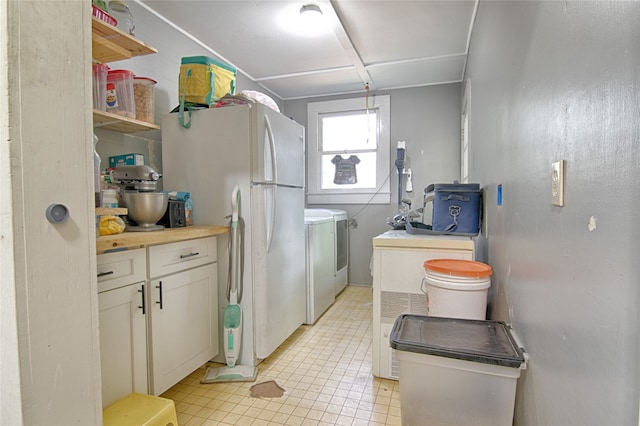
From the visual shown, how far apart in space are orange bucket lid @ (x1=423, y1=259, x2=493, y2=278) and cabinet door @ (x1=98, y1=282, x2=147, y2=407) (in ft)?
4.47

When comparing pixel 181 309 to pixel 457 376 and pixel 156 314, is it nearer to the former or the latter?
pixel 156 314

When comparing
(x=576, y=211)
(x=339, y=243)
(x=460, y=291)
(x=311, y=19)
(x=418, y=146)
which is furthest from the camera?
(x=418, y=146)

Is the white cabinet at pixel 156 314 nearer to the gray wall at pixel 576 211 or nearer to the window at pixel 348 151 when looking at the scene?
the gray wall at pixel 576 211

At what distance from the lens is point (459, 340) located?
1.09m

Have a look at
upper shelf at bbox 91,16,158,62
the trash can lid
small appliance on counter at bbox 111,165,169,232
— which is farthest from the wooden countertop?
the trash can lid

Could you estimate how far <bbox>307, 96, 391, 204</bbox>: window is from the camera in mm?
4035

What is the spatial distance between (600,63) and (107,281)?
5.53 ft

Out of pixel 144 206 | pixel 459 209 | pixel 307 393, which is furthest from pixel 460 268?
pixel 144 206

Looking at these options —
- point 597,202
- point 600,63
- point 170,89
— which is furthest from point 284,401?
point 170,89

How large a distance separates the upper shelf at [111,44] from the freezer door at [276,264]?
1.00 metres

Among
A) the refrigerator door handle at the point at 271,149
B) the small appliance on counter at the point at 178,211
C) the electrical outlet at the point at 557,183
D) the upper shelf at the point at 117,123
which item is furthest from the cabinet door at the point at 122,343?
the electrical outlet at the point at 557,183

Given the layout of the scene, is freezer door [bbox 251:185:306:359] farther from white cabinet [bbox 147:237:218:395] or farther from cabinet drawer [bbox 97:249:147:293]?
cabinet drawer [bbox 97:249:147:293]

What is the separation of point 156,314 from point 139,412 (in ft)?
1.46

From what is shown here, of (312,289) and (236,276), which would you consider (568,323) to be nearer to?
(236,276)
